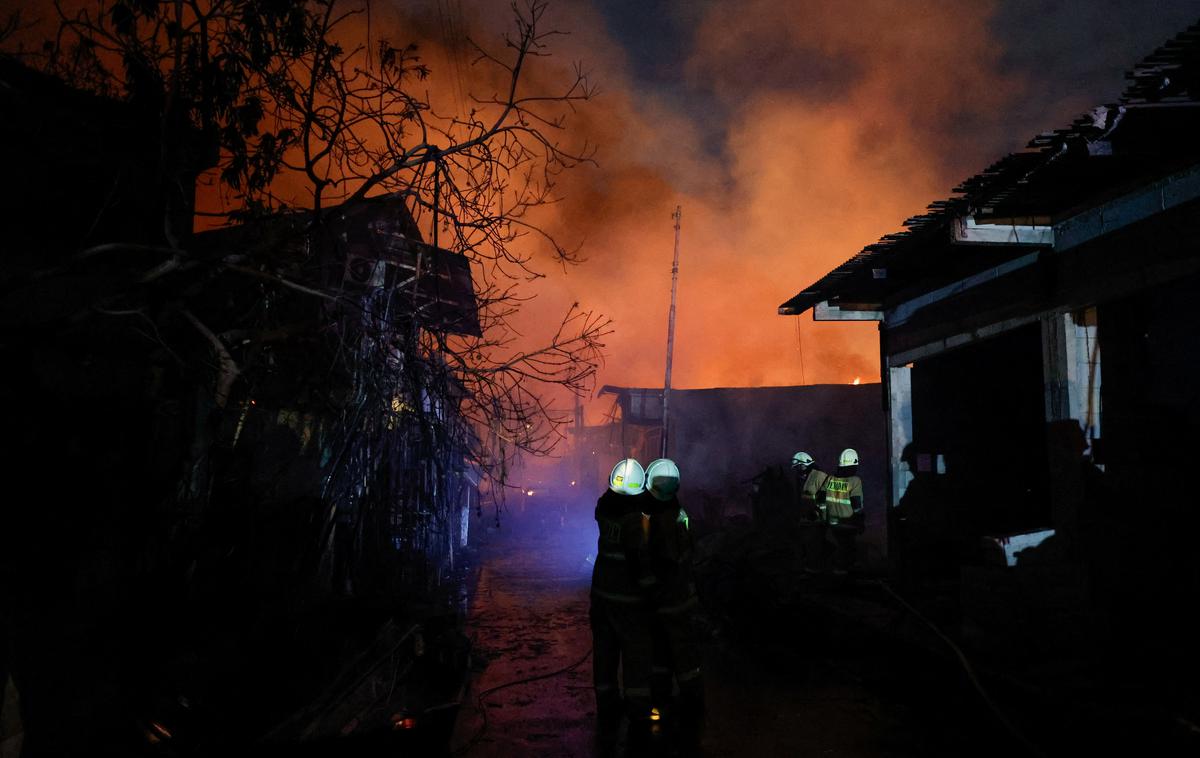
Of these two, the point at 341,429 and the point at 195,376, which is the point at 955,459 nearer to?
the point at 341,429

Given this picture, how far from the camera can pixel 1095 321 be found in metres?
6.98

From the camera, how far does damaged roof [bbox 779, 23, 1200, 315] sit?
4848 millimetres

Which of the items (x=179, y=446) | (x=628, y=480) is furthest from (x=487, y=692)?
(x=179, y=446)

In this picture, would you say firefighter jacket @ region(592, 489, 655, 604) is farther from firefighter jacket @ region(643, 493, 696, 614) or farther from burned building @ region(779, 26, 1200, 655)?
burned building @ region(779, 26, 1200, 655)

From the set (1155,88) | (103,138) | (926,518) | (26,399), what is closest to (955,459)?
(926,518)

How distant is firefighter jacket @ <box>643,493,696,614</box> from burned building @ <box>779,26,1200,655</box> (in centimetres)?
278

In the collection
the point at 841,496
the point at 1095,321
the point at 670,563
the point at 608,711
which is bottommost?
the point at 608,711

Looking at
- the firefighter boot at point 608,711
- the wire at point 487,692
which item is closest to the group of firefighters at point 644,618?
the firefighter boot at point 608,711

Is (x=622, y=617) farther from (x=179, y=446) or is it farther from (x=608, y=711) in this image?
(x=179, y=446)

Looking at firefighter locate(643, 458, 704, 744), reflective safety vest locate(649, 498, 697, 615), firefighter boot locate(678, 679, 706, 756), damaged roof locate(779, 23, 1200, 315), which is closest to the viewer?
damaged roof locate(779, 23, 1200, 315)

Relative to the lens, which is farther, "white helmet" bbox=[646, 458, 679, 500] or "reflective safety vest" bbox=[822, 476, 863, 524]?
"reflective safety vest" bbox=[822, 476, 863, 524]

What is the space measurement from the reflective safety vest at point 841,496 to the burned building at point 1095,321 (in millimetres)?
1689

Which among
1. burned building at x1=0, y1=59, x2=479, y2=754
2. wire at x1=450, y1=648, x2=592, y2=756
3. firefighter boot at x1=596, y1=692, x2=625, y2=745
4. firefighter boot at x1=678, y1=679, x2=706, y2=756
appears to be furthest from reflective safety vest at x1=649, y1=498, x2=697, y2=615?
burned building at x1=0, y1=59, x2=479, y2=754

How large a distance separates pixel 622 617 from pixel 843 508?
5.93m
